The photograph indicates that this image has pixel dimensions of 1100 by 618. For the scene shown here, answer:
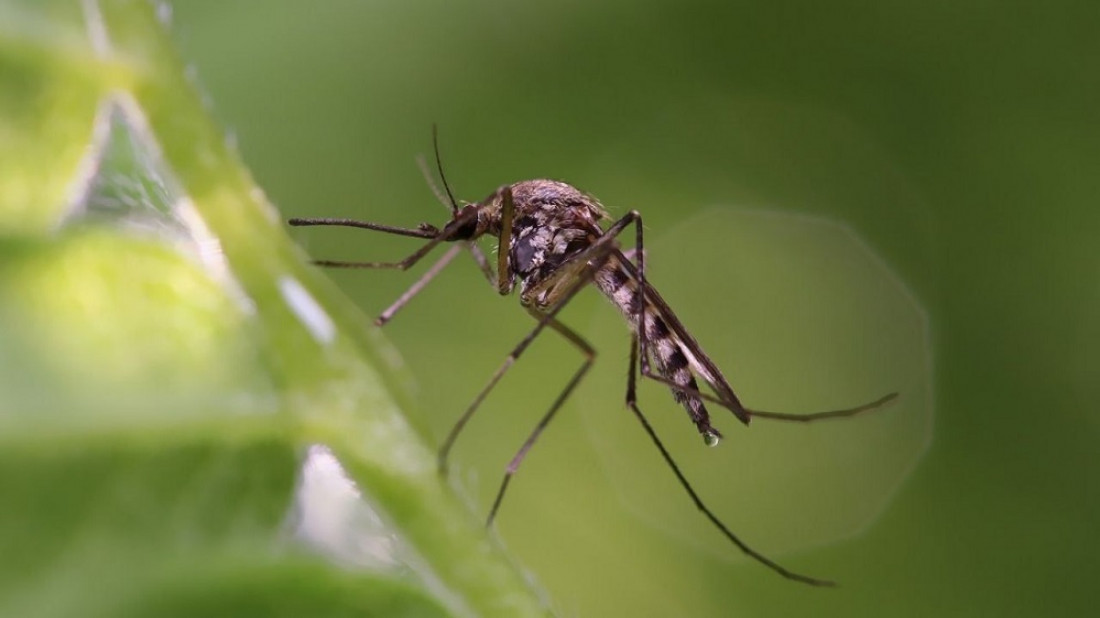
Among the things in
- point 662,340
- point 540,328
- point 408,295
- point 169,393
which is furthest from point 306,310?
point 662,340

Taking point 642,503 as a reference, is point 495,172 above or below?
above

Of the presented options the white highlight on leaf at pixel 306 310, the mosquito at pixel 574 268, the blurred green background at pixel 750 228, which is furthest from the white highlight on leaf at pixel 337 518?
the blurred green background at pixel 750 228

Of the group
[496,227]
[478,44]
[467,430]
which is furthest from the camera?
[478,44]

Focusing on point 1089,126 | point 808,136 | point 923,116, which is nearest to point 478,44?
point 808,136

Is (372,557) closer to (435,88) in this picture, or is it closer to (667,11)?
(435,88)

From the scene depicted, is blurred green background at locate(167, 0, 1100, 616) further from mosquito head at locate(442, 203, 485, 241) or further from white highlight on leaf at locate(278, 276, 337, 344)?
white highlight on leaf at locate(278, 276, 337, 344)

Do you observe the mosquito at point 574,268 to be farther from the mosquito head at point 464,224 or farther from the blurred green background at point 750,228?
the blurred green background at point 750,228

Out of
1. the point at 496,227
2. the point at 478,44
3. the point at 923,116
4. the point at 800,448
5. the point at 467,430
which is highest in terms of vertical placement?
the point at 923,116
